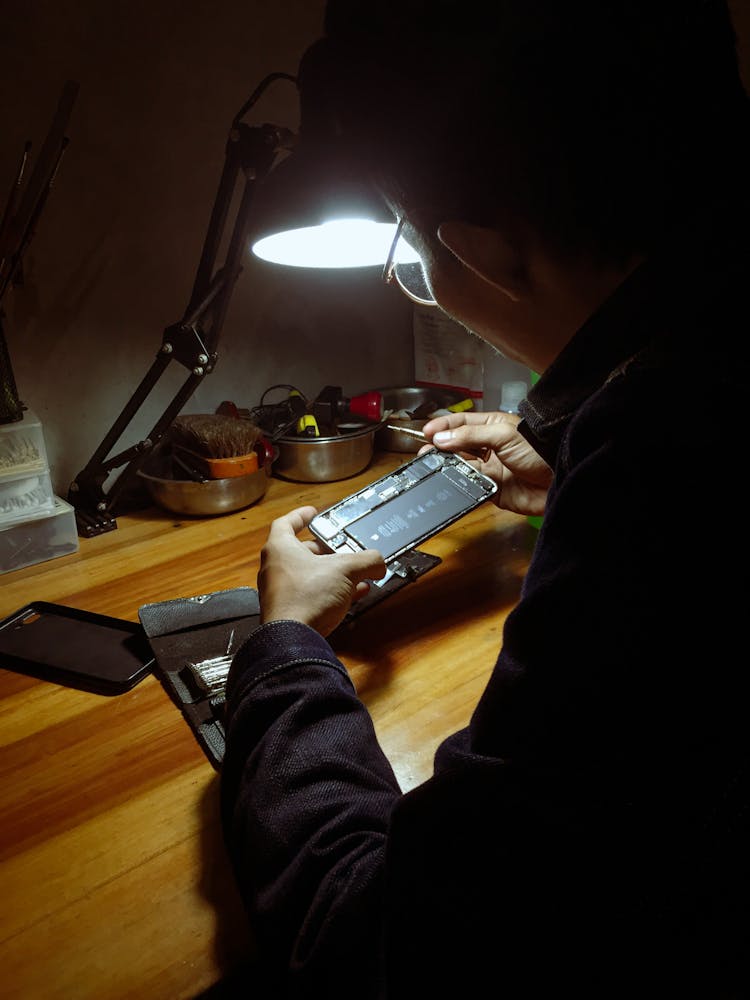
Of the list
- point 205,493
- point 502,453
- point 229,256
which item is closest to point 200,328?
point 229,256

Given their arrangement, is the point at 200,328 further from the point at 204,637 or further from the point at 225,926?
the point at 225,926

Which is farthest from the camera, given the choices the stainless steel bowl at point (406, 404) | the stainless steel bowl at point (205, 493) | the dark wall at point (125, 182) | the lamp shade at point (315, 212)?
the stainless steel bowl at point (406, 404)

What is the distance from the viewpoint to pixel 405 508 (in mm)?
1005

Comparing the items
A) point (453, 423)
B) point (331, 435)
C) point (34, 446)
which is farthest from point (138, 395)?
point (453, 423)

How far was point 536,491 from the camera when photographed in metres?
1.18

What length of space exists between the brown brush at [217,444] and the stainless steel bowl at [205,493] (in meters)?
0.02

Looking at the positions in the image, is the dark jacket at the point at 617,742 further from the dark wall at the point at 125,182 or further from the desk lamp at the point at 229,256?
the dark wall at the point at 125,182

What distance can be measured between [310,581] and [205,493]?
575 mm

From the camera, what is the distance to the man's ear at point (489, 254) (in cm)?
49

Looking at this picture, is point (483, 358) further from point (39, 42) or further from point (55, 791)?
point (55, 791)

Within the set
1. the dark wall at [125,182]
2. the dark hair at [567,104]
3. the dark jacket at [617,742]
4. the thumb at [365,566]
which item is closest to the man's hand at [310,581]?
the thumb at [365,566]

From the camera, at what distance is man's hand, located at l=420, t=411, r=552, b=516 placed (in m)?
1.14


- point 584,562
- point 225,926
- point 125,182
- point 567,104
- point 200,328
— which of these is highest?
point 125,182

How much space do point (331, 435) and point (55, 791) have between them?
0.99 m
